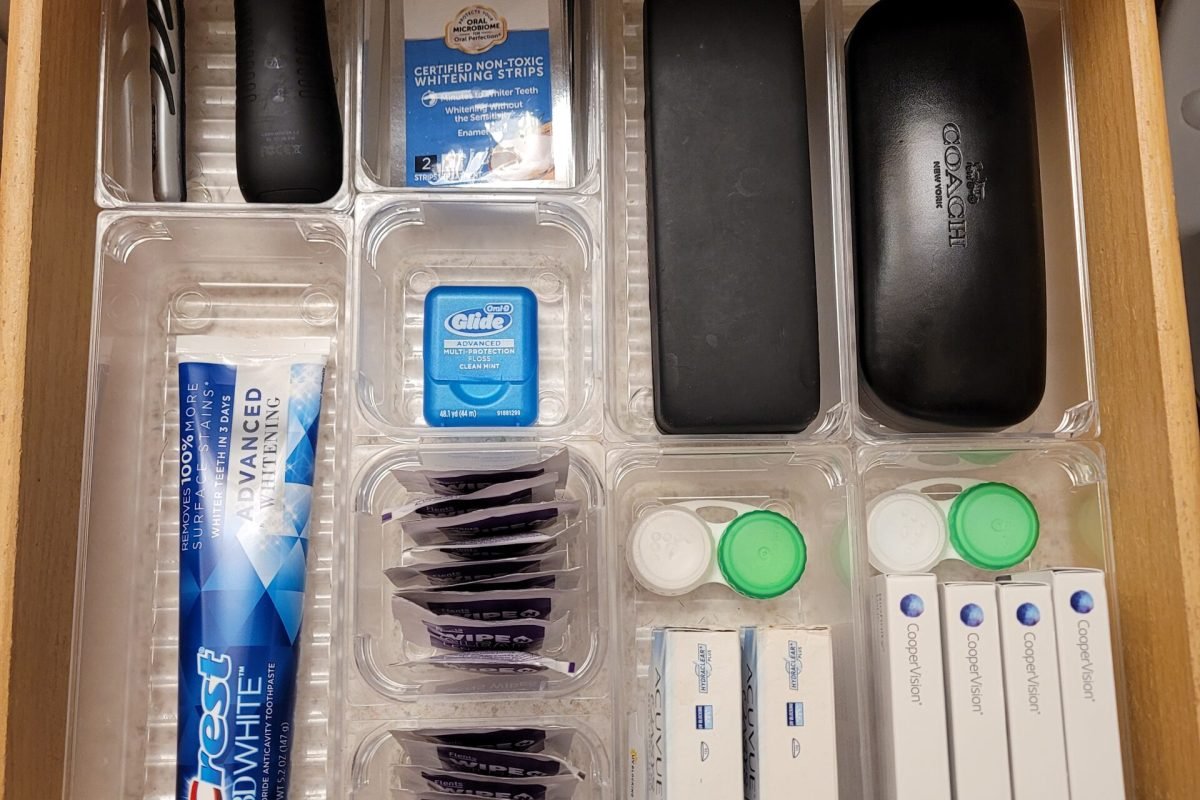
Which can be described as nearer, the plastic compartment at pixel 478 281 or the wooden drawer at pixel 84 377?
the wooden drawer at pixel 84 377

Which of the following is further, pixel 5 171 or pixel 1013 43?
pixel 1013 43

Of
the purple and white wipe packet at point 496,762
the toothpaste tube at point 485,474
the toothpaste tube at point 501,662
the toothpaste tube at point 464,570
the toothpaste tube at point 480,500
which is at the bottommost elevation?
the purple and white wipe packet at point 496,762

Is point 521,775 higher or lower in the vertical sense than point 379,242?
lower

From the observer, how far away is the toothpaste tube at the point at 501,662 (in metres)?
0.63

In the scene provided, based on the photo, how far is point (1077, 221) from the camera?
69cm

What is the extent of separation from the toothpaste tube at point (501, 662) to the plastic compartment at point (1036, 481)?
0.78 ft

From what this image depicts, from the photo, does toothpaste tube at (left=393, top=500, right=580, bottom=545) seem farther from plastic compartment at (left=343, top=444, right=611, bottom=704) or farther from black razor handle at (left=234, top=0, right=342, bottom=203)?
black razor handle at (left=234, top=0, right=342, bottom=203)

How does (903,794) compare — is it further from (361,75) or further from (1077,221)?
(361,75)

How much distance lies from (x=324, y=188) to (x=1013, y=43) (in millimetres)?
513

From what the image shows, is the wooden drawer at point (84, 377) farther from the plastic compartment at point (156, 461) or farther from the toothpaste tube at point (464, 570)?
the toothpaste tube at point (464, 570)

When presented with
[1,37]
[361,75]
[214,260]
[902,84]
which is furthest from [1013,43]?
[1,37]

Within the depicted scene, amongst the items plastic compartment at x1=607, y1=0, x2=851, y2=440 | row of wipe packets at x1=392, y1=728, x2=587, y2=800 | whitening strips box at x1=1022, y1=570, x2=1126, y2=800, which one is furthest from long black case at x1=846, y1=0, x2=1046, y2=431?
row of wipe packets at x1=392, y1=728, x2=587, y2=800

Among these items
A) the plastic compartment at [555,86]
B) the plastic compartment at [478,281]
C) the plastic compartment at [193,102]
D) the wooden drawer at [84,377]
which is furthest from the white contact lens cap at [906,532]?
the plastic compartment at [193,102]

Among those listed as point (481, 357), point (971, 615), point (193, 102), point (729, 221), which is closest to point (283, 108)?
point (193, 102)
